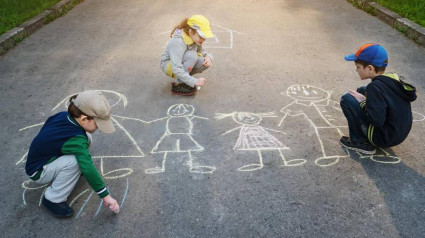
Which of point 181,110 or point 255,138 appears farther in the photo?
point 181,110

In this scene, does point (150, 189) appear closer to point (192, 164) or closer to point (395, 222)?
point (192, 164)

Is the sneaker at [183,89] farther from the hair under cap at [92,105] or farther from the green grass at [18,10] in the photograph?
the green grass at [18,10]

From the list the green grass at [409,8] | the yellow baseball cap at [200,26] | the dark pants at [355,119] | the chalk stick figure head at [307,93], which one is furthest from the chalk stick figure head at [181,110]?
the green grass at [409,8]

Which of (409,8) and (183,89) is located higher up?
(409,8)

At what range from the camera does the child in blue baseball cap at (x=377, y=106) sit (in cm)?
258

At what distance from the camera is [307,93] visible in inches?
152

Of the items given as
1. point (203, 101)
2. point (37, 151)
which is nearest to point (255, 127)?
point (203, 101)

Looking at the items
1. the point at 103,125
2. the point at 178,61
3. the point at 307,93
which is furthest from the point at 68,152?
the point at 307,93

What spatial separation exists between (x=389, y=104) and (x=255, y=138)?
1161mm

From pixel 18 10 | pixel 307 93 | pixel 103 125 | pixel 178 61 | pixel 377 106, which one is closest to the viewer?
pixel 103 125

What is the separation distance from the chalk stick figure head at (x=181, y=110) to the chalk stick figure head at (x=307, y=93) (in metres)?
1.17

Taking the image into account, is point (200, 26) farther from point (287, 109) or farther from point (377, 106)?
point (377, 106)

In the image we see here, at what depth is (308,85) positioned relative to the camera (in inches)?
158

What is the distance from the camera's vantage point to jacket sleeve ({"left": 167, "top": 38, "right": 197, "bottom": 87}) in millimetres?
3641
